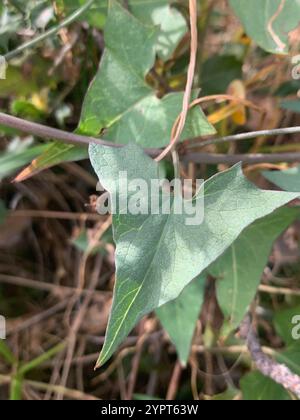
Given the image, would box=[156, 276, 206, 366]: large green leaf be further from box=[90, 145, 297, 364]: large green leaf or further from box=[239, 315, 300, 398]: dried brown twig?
box=[90, 145, 297, 364]: large green leaf

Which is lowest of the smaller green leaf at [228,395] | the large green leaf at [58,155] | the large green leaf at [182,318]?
the smaller green leaf at [228,395]

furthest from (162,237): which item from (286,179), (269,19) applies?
(269,19)

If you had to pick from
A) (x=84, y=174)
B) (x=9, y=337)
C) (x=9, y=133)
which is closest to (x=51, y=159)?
(x=9, y=133)

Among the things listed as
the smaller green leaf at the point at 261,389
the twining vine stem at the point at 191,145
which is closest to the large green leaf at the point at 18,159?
the twining vine stem at the point at 191,145

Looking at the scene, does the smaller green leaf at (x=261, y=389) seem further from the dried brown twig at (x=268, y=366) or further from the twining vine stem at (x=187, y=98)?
the twining vine stem at (x=187, y=98)

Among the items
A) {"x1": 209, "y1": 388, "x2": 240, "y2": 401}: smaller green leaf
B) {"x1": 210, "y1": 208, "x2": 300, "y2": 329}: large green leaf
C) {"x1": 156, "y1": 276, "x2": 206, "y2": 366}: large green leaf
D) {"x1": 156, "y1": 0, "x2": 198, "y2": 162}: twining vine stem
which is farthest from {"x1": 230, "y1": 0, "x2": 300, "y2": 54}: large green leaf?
{"x1": 209, "y1": 388, "x2": 240, "y2": 401}: smaller green leaf
